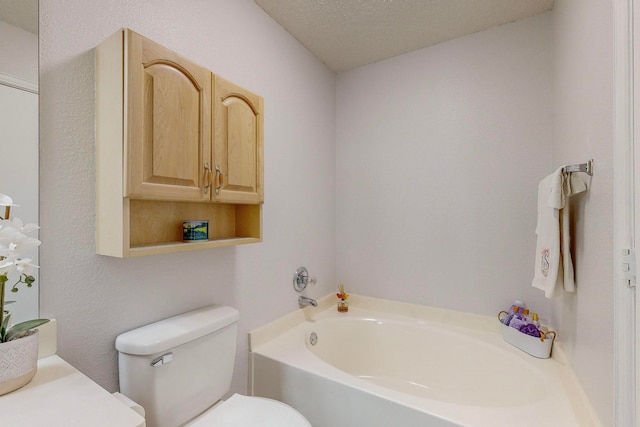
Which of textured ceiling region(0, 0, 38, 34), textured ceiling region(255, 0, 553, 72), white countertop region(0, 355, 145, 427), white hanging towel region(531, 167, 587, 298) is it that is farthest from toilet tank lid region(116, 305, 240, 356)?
textured ceiling region(255, 0, 553, 72)

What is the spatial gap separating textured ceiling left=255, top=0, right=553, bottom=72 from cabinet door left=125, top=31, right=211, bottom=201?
94 cm

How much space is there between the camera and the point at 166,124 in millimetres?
1048

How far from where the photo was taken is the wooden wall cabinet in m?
0.95

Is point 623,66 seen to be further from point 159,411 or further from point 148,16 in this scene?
point 159,411

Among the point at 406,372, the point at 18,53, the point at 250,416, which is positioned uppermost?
the point at 18,53

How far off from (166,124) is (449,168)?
1.72 meters

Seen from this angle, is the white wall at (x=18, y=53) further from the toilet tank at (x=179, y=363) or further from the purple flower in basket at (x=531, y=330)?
the purple flower in basket at (x=531, y=330)

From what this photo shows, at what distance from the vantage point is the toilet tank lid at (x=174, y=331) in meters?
1.03

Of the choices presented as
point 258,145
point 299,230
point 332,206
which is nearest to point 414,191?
point 332,206

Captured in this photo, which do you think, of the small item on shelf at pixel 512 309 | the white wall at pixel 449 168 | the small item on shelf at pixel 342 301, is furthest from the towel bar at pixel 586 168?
the small item on shelf at pixel 342 301

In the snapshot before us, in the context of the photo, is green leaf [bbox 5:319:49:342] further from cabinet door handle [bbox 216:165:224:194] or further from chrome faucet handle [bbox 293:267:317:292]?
chrome faucet handle [bbox 293:267:317:292]

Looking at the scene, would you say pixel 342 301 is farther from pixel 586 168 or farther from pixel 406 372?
pixel 586 168

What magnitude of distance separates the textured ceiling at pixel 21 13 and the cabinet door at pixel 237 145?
1.81ft

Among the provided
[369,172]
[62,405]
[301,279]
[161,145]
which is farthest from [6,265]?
[369,172]
